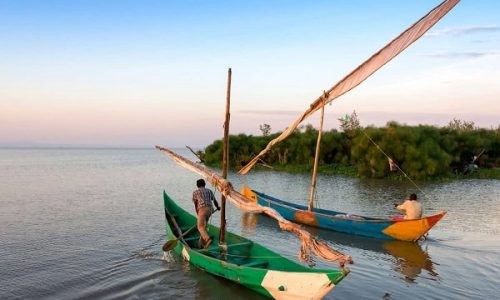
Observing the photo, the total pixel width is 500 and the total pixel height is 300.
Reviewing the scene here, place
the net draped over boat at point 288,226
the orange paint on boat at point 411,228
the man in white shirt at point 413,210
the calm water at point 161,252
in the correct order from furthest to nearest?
the man in white shirt at point 413,210
the orange paint on boat at point 411,228
the calm water at point 161,252
the net draped over boat at point 288,226

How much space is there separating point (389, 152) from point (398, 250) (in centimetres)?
2623

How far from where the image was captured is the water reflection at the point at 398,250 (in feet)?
39.4

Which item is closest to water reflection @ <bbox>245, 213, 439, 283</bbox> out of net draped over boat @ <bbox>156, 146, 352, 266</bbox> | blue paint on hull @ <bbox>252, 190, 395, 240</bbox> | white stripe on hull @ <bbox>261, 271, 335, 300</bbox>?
blue paint on hull @ <bbox>252, 190, 395, 240</bbox>

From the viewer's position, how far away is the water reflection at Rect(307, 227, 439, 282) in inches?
473

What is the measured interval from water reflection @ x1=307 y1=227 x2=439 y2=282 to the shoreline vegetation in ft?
50.5

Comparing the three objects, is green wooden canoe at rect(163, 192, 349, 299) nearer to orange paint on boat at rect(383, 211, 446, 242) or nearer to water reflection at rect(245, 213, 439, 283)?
water reflection at rect(245, 213, 439, 283)

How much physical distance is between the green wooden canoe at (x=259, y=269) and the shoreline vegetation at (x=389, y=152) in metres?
20.9

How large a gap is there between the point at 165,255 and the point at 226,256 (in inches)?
118

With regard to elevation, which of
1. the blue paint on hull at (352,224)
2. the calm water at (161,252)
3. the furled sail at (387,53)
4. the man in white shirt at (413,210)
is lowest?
the calm water at (161,252)

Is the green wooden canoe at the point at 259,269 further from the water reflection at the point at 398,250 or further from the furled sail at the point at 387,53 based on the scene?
the water reflection at the point at 398,250

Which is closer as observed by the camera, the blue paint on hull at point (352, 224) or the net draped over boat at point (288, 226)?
the net draped over boat at point (288, 226)

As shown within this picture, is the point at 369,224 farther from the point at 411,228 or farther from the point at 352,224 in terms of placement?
the point at 411,228

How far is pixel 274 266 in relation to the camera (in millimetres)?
9961

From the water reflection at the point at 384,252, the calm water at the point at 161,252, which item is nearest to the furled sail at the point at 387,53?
the calm water at the point at 161,252
